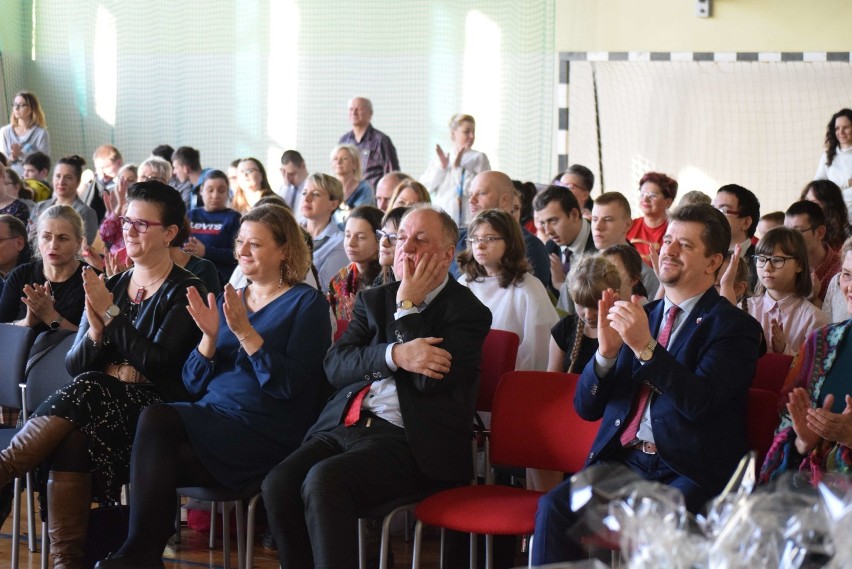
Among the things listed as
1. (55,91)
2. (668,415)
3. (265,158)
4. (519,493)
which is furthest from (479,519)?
(55,91)

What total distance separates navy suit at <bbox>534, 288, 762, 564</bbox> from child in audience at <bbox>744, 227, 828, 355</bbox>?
1154 mm

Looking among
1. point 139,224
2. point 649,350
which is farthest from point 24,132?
point 649,350

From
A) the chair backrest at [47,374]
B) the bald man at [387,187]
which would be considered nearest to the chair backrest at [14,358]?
the chair backrest at [47,374]

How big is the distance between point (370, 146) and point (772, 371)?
5501mm

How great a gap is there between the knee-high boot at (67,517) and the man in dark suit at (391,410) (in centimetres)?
70

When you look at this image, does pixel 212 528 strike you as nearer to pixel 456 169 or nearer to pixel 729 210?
pixel 729 210

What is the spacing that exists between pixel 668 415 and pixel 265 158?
7.90m

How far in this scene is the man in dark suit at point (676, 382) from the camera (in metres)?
2.81

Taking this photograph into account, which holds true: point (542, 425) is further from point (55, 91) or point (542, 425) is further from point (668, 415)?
point (55, 91)

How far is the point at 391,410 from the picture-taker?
3.33 m

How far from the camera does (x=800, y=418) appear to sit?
9.12 feet

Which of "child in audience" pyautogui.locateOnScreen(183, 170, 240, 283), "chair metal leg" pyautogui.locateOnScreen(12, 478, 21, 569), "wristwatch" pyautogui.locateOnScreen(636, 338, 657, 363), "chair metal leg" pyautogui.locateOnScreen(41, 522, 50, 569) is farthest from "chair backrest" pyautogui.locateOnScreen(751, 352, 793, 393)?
"child in audience" pyautogui.locateOnScreen(183, 170, 240, 283)

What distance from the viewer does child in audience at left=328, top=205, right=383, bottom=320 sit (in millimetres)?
4820

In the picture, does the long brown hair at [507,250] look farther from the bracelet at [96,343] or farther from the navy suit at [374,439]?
the bracelet at [96,343]
